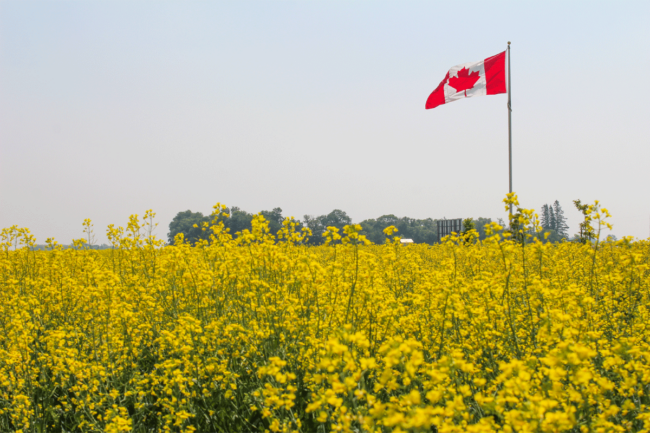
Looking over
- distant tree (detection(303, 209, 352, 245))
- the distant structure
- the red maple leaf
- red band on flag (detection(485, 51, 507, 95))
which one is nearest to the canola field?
red band on flag (detection(485, 51, 507, 95))

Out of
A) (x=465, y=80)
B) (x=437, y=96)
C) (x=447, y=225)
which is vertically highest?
(x=465, y=80)

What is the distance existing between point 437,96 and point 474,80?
3.94 feet

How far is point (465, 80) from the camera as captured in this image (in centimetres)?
1263

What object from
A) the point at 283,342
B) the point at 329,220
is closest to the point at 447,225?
the point at 329,220

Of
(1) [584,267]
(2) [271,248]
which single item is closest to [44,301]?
(2) [271,248]

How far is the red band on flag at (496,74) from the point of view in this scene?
12320 mm

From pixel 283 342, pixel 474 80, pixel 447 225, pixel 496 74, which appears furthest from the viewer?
pixel 447 225

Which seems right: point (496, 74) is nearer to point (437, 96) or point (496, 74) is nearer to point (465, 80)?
A: point (465, 80)

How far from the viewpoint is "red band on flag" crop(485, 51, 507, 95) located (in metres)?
12.3

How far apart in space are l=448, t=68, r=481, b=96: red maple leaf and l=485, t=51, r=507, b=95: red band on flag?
0.35 meters

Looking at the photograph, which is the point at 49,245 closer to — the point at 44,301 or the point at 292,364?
the point at 44,301

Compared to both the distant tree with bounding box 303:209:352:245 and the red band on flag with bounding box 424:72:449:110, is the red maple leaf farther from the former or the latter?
the distant tree with bounding box 303:209:352:245

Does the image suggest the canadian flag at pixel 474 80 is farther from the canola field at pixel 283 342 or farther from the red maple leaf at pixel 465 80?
the canola field at pixel 283 342

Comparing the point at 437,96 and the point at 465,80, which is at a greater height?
the point at 465,80
